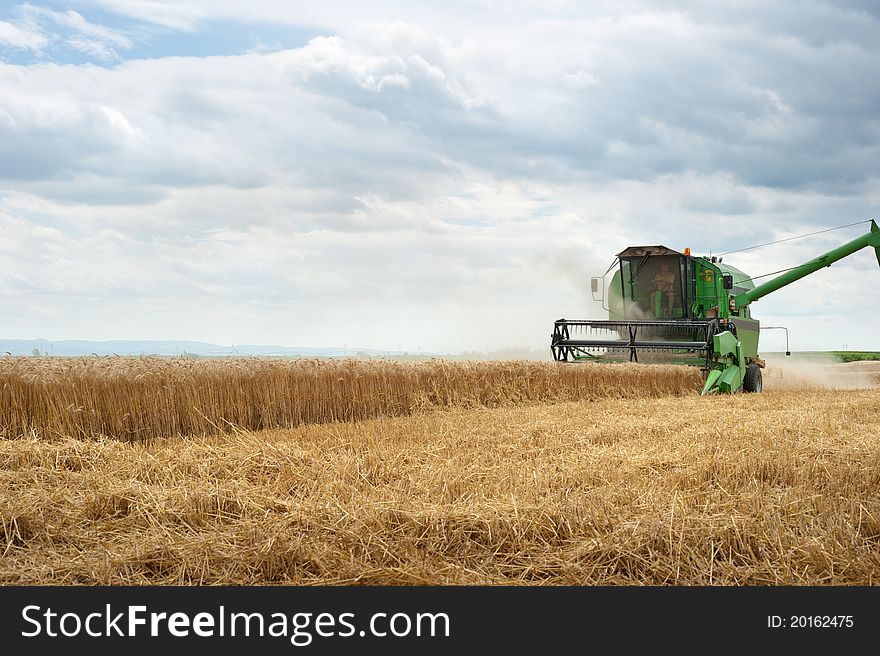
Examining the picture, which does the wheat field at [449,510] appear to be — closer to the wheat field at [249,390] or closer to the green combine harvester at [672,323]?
the wheat field at [249,390]

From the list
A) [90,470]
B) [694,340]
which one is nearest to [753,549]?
[90,470]

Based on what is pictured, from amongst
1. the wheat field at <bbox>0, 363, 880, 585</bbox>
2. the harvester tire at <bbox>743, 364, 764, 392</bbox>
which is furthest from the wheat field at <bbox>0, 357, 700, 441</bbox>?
the harvester tire at <bbox>743, 364, 764, 392</bbox>

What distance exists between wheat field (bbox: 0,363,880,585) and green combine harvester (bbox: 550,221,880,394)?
24.0 ft

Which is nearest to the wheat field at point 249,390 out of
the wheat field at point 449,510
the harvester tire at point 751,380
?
the wheat field at point 449,510

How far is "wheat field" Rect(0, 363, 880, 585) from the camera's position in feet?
12.8

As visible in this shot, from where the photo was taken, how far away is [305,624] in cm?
327

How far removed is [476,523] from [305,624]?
1.31 metres

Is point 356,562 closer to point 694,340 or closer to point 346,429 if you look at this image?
point 346,429

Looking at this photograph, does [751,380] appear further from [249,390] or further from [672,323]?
[249,390]

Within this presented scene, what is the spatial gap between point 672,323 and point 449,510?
11.1 metres

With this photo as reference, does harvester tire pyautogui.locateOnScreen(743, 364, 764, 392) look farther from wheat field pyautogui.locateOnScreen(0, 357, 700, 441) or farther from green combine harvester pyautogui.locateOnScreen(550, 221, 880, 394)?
wheat field pyautogui.locateOnScreen(0, 357, 700, 441)

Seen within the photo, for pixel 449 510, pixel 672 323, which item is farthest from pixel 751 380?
pixel 449 510

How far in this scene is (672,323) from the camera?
1479 centimetres

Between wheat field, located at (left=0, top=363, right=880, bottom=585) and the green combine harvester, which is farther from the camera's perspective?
the green combine harvester
